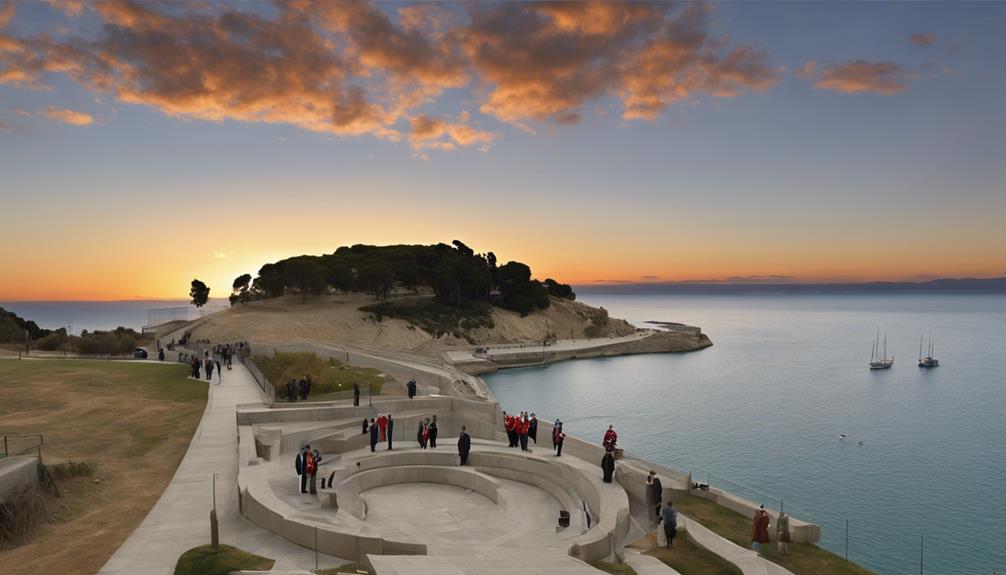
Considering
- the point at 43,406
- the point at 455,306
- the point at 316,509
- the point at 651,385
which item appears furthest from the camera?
the point at 455,306

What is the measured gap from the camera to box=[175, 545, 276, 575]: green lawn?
12.2m

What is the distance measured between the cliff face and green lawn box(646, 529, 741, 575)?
181ft

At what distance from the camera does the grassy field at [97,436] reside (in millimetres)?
13969

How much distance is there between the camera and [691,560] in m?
14.4

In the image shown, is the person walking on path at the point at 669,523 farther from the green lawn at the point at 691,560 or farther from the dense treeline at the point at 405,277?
the dense treeline at the point at 405,277

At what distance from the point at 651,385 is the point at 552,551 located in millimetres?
59546

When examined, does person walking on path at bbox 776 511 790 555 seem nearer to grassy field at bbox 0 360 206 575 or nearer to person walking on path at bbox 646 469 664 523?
person walking on path at bbox 646 469 664 523

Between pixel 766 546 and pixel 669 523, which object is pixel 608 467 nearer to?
pixel 669 523

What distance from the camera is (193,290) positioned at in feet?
299

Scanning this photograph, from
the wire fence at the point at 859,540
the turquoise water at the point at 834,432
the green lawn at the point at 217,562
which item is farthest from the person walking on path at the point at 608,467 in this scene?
the turquoise water at the point at 834,432

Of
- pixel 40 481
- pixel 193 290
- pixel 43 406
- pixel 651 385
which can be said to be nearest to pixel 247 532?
pixel 40 481

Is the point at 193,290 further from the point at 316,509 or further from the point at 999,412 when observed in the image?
the point at 999,412

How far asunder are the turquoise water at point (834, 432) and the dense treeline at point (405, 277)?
23.6 metres

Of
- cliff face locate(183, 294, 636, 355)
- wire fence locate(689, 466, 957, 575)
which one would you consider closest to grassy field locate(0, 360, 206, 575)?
wire fence locate(689, 466, 957, 575)
